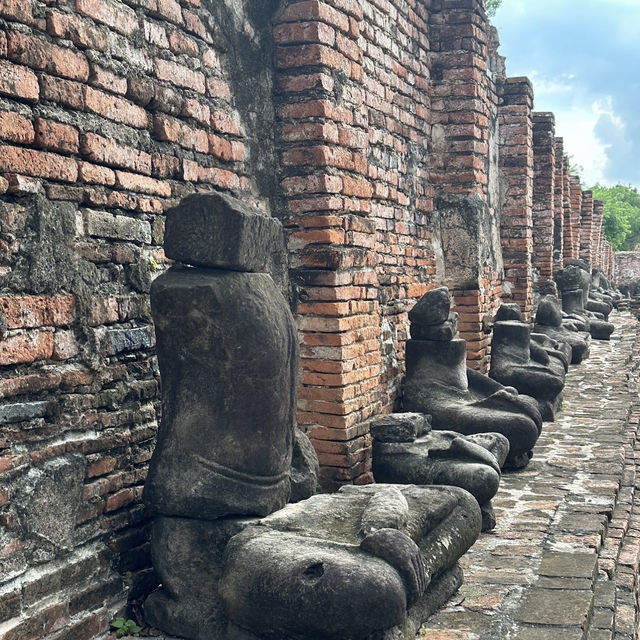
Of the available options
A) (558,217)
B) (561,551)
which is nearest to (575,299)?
(558,217)

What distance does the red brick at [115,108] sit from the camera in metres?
3.33

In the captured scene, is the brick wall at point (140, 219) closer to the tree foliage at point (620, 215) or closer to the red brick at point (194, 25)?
the red brick at point (194, 25)

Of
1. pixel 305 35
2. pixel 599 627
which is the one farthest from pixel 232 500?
pixel 305 35

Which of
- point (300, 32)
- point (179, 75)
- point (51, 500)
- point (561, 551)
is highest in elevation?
point (300, 32)

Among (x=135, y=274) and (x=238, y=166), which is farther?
(x=238, y=166)

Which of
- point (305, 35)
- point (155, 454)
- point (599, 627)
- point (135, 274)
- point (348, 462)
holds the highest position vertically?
point (305, 35)

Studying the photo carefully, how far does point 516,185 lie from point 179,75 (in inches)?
278

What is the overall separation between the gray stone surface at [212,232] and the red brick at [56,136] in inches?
17.6

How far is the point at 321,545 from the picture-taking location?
117 inches

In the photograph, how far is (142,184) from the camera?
3.67 m

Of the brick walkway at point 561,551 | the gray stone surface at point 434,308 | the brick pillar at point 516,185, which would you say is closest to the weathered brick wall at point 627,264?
the brick pillar at point 516,185

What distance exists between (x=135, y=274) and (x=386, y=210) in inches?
125

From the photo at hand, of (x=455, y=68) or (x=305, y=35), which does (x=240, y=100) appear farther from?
(x=455, y=68)

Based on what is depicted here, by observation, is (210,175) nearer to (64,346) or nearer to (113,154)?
(113,154)
